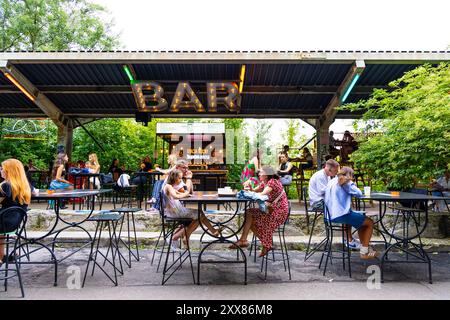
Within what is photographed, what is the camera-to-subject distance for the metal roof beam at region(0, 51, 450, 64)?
7.17 metres

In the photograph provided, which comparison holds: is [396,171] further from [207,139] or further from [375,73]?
[207,139]

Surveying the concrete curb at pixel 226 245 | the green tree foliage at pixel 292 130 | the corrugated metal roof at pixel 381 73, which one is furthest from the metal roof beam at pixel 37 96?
the green tree foliage at pixel 292 130

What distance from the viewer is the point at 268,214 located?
13.5ft

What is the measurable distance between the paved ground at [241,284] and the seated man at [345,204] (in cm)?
56

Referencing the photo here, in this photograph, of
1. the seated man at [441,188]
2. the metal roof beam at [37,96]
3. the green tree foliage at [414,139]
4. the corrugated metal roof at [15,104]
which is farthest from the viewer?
the corrugated metal roof at [15,104]

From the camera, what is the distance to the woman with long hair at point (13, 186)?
3.46 meters

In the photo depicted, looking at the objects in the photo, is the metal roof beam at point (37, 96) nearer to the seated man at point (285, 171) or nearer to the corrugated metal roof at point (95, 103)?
the corrugated metal roof at point (95, 103)

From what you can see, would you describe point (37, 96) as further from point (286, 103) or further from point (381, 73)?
point (381, 73)

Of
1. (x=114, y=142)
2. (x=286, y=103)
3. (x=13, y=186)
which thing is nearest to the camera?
(x=13, y=186)

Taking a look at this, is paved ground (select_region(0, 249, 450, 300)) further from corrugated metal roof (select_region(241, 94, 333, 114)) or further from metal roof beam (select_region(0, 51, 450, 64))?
corrugated metal roof (select_region(241, 94, 333, 114))

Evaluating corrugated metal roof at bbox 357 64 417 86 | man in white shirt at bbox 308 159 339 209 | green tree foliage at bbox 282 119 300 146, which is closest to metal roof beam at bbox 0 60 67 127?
man in white shirt at bbox 308 159 339 209

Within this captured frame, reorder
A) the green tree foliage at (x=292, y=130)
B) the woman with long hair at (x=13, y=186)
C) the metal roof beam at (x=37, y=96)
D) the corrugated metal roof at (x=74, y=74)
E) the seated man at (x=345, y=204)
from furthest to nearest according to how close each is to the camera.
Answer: the green tree foliage at (x=292, y=130), the corrugated metal roof at (x=74, y=74), the metal roof beam at (x=37, y=96), the seated man at (x=345, y=204), the woman with long hair at (x=13, y=186)

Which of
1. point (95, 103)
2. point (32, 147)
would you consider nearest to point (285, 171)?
point (95, 103)

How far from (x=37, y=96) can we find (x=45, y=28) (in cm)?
1339
